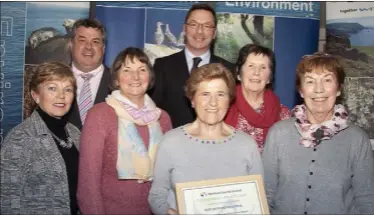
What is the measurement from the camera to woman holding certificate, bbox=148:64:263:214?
2.54m

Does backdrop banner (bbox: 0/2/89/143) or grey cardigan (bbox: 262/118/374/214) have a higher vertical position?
backdrop banner (bbox: 0/2/89/143)

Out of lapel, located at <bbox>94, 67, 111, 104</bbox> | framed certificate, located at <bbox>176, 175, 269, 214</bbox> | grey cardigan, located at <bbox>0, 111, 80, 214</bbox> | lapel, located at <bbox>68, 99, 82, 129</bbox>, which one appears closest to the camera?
framed certificate, located at <bbox>176, 175, 269, 214</bbox>

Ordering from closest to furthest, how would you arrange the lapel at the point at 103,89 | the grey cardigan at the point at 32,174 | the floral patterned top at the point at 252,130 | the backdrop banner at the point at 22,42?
the grey cardigan at the point at 32,174 < the floral patterned top at the point at 252,130 < the lapel at the point at 103,89 < the backdrop banner at the point at 22,42

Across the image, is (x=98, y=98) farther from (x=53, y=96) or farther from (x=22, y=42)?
(x=22, y=42)

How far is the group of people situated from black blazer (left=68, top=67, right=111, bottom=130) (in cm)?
59

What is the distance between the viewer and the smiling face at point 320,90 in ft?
8.71

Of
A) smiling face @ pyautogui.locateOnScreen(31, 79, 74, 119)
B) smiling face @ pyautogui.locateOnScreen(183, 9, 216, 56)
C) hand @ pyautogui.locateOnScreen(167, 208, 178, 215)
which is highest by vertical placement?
smiling face @ pyautogui.locateOnScreen(183, 9, 216, 56)

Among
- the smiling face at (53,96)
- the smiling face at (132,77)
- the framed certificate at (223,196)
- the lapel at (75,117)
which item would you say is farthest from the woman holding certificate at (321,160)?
the lapel at (75,117)

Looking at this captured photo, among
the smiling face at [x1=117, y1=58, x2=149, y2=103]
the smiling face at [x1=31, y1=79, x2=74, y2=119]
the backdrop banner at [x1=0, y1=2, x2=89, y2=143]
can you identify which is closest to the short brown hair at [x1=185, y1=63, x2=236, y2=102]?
the smiling face at [x1=117, y1=58, x2=149, y2=103]

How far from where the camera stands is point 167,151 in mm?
2586

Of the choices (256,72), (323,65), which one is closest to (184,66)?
(256,72)

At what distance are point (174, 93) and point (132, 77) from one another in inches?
34.6

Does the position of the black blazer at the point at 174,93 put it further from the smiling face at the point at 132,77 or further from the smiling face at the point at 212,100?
the smiling face at the point at 212,100

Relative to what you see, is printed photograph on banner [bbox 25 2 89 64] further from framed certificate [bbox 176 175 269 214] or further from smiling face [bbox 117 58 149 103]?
framed certificate [bbox 176 175 269 214]
